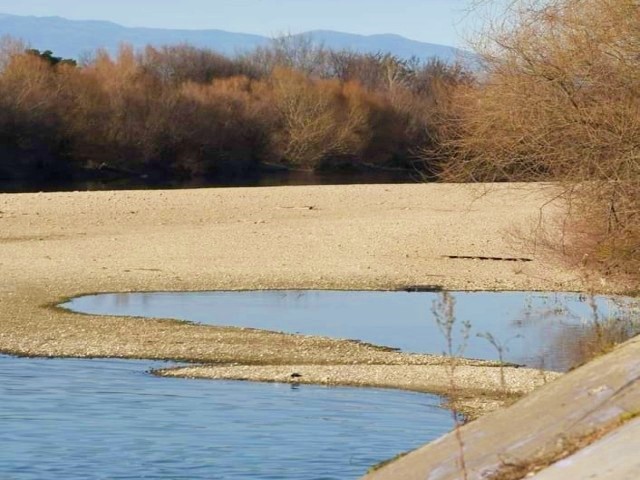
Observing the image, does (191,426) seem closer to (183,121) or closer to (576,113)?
(576,113)

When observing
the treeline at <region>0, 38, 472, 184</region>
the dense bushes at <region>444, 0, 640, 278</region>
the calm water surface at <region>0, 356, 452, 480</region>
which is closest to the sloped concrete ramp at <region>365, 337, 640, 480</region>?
the calm water surface at <region>0, 356, 452, 480</region>

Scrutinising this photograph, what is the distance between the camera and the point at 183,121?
69.4m

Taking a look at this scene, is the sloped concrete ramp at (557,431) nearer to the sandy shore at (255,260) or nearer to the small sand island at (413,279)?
the small sand island at (413,279)

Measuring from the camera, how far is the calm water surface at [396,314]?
16.5 meters

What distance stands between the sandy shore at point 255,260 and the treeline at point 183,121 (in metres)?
23.8

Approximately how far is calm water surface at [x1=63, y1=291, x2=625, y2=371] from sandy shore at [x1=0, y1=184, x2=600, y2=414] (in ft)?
1.85

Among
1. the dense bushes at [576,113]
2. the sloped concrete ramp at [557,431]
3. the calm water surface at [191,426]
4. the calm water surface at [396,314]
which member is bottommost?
the calm water surface at [396,314]

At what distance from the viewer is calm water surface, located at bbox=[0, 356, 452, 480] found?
32.0ft

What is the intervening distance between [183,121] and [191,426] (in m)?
59.1

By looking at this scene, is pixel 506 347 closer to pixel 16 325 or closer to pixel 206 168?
pixel 16 325

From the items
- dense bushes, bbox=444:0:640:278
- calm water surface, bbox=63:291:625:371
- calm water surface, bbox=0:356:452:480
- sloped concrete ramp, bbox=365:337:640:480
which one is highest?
dense bushes, bbox=444:0:640:278

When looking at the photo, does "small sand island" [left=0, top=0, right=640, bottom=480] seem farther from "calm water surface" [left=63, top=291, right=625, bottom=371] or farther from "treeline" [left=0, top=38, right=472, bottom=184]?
"treeline" [left=0, top=38, right=472, bottom=184]

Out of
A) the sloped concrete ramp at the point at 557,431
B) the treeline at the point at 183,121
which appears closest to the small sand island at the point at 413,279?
the sloped concrete ramp at the point at 557,431

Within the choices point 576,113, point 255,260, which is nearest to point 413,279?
point 255,260
